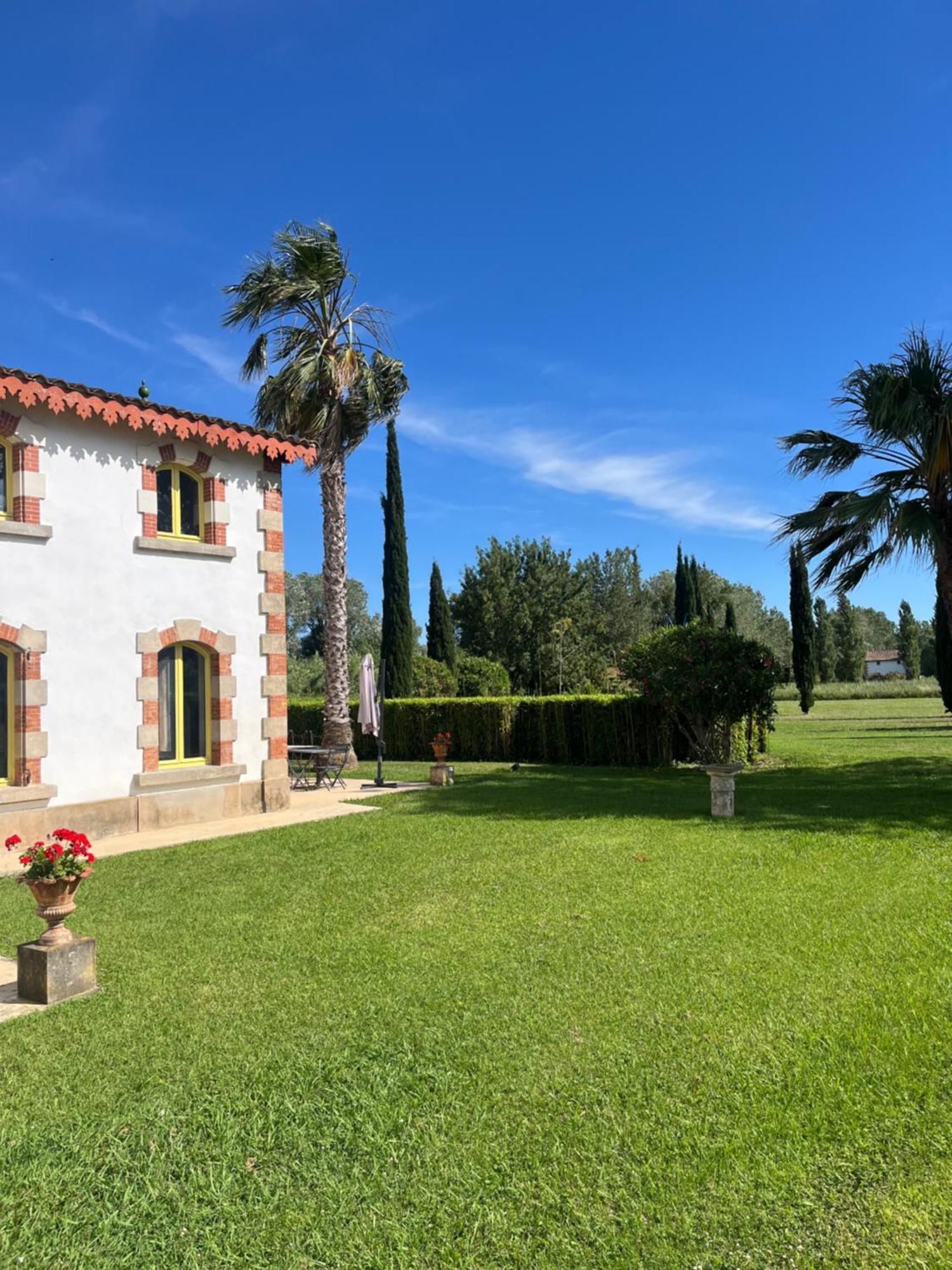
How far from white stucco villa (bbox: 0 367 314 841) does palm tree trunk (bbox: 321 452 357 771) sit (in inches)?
249

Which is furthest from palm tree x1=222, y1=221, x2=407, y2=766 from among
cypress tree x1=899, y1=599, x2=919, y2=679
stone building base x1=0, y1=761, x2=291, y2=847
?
cypress tree x1=899, y1=599, x2=919, y2=679

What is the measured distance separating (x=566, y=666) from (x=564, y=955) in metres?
37.7

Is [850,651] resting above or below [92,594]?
above

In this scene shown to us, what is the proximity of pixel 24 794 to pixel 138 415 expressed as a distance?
16.5ft

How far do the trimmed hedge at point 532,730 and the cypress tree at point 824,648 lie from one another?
5348cm

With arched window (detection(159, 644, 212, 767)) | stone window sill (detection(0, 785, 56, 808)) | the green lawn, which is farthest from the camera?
arched window (detection(159, 644, 212, 767))

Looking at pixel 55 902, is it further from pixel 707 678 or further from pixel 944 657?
pixel 944 657

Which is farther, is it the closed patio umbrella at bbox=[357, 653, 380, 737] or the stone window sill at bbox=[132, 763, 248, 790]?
the closed patio umbrella at bbox=[357, 653, 380, 737]

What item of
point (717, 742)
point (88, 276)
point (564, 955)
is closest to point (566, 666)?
point (717, 742)

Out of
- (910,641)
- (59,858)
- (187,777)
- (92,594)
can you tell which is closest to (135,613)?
(92,594)

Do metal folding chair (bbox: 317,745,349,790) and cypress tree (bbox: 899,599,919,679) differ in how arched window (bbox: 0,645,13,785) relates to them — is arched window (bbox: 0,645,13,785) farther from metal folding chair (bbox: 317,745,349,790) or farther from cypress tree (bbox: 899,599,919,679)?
cypress tree (bbox: 899,599,919,679)

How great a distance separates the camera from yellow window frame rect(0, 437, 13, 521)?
9.31 m

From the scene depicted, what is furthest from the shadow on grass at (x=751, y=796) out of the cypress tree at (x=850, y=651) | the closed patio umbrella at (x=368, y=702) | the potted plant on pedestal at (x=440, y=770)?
the cypress tree at (x=850, y=651)

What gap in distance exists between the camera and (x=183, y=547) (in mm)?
10719
